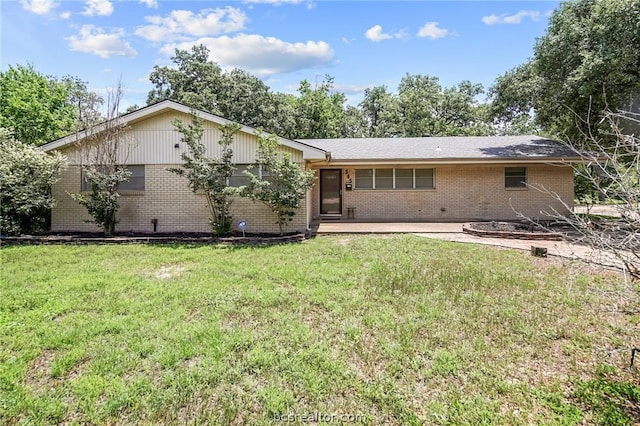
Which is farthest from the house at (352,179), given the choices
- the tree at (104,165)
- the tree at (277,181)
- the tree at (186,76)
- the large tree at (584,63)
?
the tree at (186,76)

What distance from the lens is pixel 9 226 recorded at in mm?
9922

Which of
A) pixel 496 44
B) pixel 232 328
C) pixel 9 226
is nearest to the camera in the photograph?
pixel 232 328

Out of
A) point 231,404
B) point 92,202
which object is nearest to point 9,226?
point 92,202

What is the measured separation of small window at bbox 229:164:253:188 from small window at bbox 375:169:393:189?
5644mm

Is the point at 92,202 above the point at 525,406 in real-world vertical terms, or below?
above

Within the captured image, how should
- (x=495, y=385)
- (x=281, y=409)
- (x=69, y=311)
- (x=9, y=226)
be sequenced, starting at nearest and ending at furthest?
(x=281, y=409), (x=495, y=385), (x=69, y=311), (x=9, y=226)

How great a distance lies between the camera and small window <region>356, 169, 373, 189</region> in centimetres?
1423

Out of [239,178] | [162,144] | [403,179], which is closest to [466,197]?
[403,179]

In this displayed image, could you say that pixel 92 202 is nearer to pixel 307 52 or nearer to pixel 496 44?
pixel 496 44

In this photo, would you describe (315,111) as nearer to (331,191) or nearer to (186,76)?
(186,76)

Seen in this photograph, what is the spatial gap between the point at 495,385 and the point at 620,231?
1.63 metres

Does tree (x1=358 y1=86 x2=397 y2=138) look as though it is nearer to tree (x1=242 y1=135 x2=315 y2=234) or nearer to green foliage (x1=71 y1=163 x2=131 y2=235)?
tree (x1=242 y1=135 x2=315 y2=234)

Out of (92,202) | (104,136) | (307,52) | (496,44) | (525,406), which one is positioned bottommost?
(525,406)

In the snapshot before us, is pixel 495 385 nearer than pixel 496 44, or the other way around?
pixel 495 385
